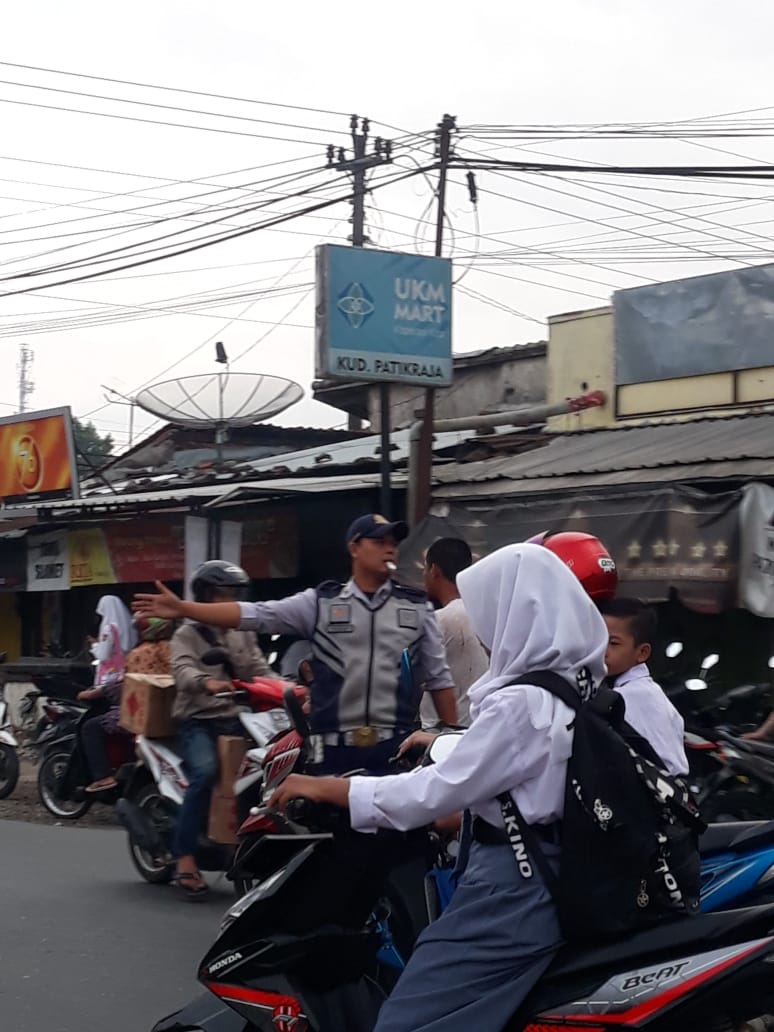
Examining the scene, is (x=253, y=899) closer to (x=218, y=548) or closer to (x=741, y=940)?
(x=741, y=940)

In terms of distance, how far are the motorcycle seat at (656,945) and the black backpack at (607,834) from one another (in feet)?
0.10

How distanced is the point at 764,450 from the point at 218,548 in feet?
16.0

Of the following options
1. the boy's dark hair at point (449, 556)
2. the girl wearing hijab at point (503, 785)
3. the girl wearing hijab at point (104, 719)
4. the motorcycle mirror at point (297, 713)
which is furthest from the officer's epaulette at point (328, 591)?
the girl wearing hijab at point (104, 719)

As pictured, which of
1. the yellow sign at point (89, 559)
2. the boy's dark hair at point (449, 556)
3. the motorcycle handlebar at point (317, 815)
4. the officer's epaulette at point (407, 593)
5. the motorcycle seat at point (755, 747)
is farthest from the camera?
the yellow sign at point (89, 559)

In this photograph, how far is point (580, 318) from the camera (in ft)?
47.8

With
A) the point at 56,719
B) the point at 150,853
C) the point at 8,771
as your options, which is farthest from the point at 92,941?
the point at 8,771

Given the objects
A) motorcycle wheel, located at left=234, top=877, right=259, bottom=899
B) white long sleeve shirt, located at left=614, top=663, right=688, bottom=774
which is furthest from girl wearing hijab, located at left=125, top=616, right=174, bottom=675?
white long sleeve shirt, located at left=614, top=663, right=688, bottom=774

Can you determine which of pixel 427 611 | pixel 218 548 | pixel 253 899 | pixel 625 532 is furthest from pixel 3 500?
pixel 253 899

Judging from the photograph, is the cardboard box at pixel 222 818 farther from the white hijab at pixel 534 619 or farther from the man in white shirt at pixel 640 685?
the white hijab at pixel 534 619

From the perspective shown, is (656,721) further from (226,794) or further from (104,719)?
(104,719)

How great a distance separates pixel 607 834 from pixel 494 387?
16226mm

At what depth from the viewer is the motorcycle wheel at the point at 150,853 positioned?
7.27 metres

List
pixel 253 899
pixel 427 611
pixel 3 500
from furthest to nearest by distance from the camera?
pixel 3 500 < pixel 427 611 < pixel 253 899

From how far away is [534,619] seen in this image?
2609 millimetres
